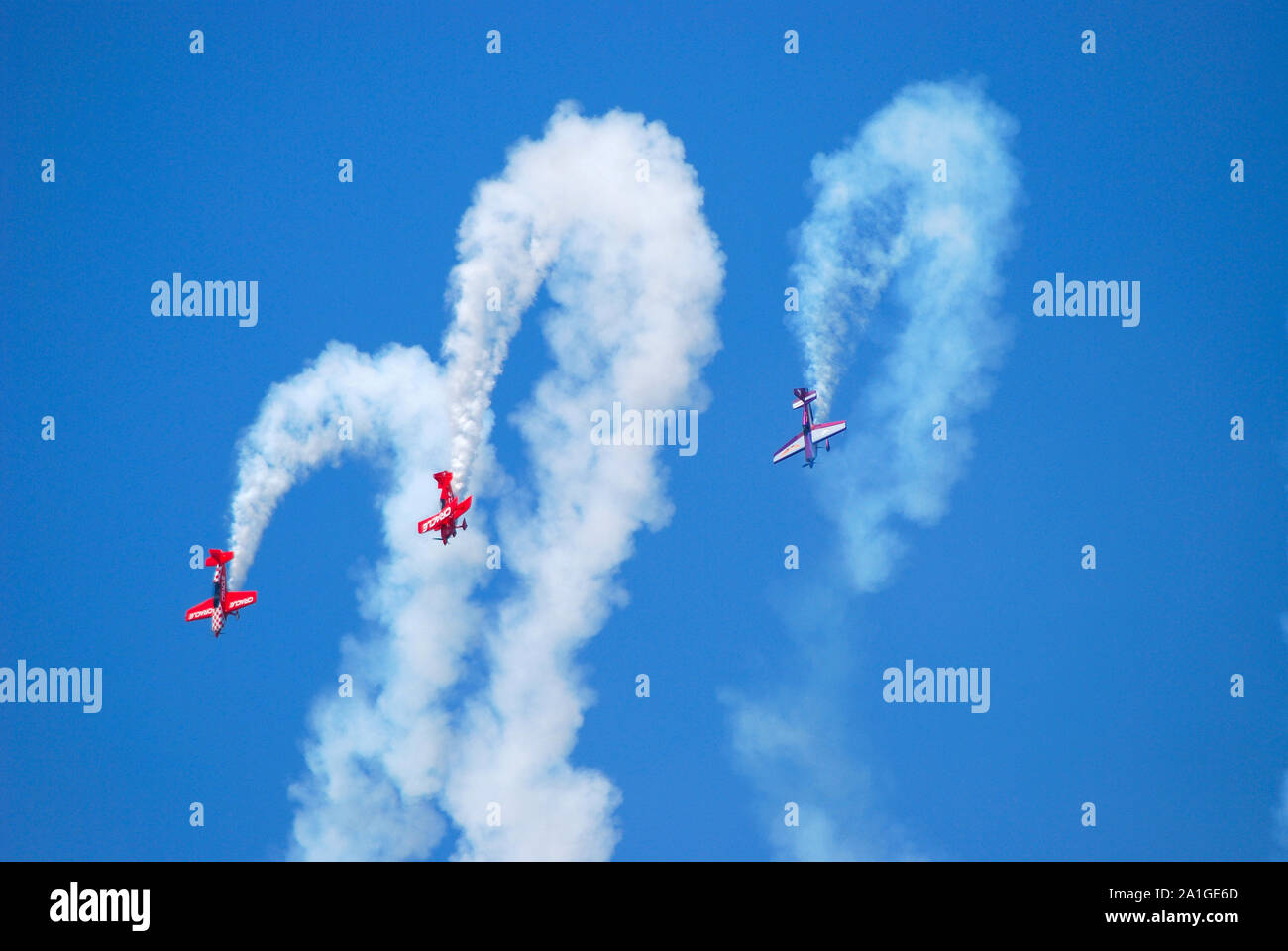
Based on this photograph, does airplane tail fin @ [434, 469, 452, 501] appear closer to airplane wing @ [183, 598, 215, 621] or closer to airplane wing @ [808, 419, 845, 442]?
airplane wing @ [183, 598, 215, 621]

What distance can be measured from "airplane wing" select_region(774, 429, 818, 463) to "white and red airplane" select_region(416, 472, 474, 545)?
33.1 ft

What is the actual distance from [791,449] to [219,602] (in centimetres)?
1874

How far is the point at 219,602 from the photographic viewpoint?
57094 mm

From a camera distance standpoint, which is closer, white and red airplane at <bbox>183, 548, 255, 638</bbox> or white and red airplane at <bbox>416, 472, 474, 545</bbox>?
white and red airplane at <bbox>416, 472, 474, 545</bbox>

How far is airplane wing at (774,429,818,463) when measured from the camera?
58625 millimetres

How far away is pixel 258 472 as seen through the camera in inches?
2328

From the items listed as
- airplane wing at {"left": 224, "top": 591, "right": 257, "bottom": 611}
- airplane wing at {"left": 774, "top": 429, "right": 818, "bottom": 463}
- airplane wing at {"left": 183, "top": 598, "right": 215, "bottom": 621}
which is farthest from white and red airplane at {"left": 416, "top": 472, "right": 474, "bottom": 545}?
airplane wing at {"left": 774, "top": 429, "right": 818, "bottom": 463}

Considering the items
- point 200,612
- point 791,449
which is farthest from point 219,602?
point 791,449

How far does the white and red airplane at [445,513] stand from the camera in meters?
56.3

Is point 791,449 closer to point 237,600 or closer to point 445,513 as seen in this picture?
point 445,513
